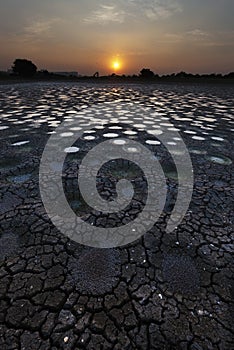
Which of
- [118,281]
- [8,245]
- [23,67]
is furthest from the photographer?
[23,67]

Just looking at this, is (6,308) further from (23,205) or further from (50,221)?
(23,205)

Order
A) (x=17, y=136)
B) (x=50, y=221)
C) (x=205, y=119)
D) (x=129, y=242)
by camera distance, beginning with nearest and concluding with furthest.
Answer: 1. (x=129, y=242)
2. (x=50, y=221)
3. (x=17, y=136)
4. (x=205, y=119)

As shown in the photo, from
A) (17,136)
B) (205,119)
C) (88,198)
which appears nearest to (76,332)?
(88,198)

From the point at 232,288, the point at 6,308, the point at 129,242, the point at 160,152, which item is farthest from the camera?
the point at 160,152

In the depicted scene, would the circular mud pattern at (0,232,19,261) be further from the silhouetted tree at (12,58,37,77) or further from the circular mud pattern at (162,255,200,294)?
the silhouetted tree at (12,58,37,77)

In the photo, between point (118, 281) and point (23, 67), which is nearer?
point (118, 281)

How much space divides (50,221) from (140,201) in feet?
2.86

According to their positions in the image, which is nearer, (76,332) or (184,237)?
(76,332)

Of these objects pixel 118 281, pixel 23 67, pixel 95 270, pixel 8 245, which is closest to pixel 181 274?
pixel 118 281

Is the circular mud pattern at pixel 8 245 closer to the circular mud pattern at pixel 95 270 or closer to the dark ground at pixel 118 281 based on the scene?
the dark ground at pixel 118 281

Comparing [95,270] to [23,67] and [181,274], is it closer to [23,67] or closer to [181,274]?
[181,274]

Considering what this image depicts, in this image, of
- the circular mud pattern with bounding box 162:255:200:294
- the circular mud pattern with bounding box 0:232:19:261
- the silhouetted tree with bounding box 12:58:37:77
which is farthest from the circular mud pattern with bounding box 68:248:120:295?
the silhouetted tree with bounding box 12:58:37:77

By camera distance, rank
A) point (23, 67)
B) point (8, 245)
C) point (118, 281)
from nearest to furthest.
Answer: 1. point (118, 281)
2. point (8, 245)
3. point (23, 67)

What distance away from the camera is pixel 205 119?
6281 mm
